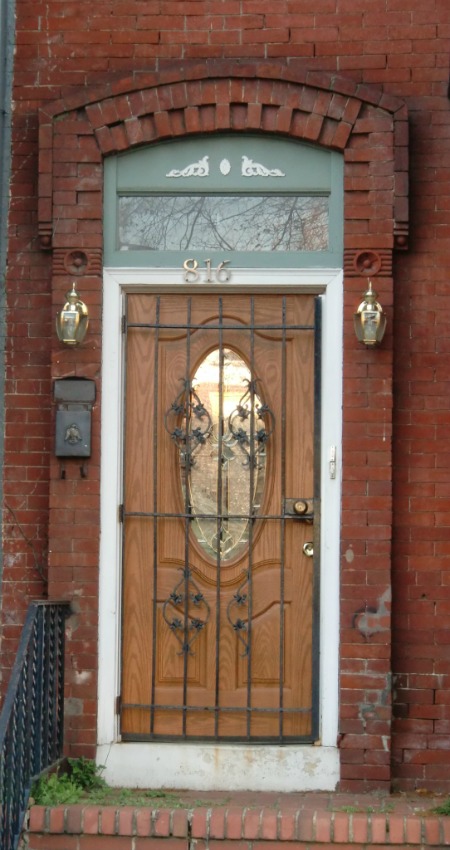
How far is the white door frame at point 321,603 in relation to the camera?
645cm

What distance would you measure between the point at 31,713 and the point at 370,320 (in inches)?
98.9

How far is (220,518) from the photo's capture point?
663cm

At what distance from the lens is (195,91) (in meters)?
6.61

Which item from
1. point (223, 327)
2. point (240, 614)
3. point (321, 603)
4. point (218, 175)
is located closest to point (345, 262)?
point (223, 327)

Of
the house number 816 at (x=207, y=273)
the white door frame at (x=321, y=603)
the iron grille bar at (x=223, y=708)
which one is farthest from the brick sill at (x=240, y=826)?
the house number 816 at (x=207, y=273)

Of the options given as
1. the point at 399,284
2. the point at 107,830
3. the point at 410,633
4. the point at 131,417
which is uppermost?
the point at 399,284

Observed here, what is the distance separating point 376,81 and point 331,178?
1.83 ft

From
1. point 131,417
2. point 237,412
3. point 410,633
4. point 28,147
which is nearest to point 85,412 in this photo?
point 131,417

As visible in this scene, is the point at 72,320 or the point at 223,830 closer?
the point at 223,830

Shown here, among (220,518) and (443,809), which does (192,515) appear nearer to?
(220,518)

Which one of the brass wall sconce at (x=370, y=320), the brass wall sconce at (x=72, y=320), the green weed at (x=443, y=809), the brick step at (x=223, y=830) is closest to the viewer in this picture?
the brick step at (x=223, y=830)

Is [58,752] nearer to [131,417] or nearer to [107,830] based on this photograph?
[107,830]

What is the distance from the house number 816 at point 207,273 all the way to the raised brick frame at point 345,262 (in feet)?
1.54

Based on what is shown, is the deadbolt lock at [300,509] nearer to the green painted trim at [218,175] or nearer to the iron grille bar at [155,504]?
the iron grille bar at [155,504]
